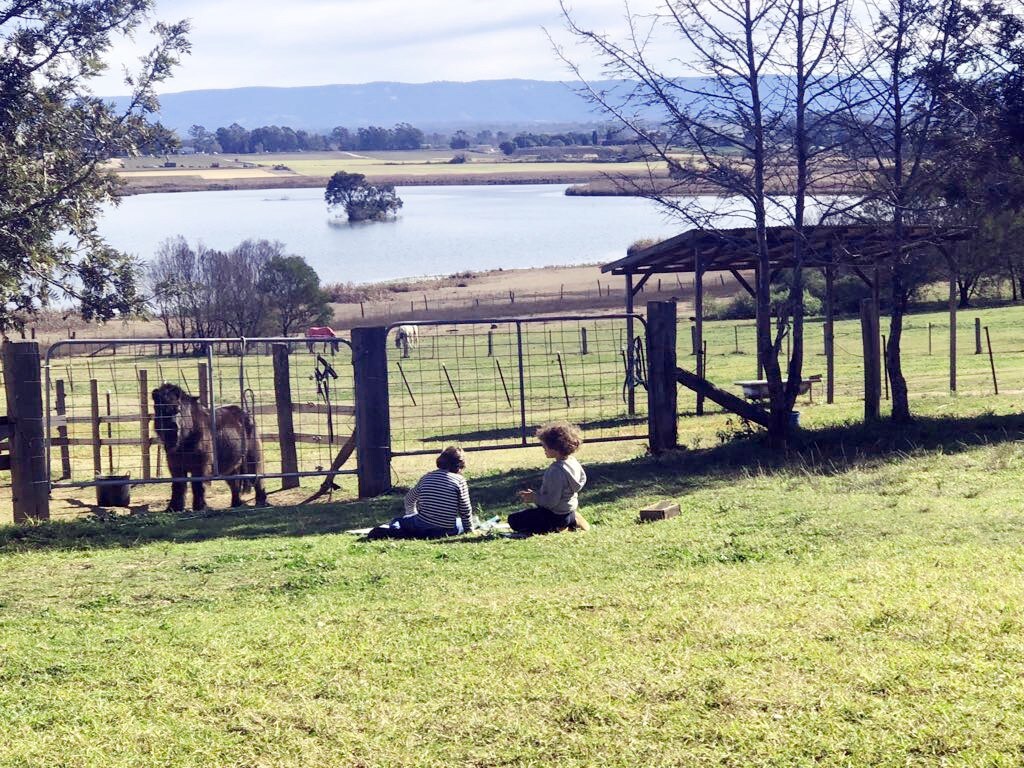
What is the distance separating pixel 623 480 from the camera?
1279cm

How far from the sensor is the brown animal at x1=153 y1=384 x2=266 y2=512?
43.1 feet

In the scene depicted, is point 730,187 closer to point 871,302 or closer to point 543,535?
point 871,302

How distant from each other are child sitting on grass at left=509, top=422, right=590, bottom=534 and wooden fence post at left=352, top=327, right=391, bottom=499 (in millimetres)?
3667

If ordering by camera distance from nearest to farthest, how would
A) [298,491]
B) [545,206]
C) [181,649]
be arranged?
[181,649] < [298,491] < [545,206]

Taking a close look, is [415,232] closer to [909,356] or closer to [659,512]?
[909,356]

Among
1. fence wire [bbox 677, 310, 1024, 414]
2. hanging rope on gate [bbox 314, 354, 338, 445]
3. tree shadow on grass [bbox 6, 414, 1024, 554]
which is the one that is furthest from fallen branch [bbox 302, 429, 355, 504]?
fence wire [bbox 677, 310, 1024, 414]

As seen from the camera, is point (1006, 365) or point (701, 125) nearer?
point (701, 125)

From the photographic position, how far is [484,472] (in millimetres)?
14516

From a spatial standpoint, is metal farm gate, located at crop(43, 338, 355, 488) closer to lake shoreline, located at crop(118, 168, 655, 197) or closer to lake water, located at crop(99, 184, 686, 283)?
lake water, located at crop(99, 184, 686, 283)

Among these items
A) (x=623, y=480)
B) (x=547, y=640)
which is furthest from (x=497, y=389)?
(x=547, y=640)

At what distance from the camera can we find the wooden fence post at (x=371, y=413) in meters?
12.9

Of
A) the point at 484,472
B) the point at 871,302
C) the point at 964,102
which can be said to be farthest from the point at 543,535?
the point at 964,102

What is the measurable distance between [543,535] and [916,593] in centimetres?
352

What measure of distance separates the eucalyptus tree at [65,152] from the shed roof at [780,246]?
28.5 feet
